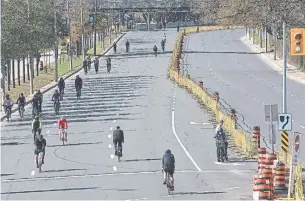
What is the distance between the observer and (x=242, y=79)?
76.3 m

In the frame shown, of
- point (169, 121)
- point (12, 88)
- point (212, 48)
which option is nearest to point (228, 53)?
point (212, 48)

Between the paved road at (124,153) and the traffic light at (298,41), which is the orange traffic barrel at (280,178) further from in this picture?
the traffic light at (298,41)

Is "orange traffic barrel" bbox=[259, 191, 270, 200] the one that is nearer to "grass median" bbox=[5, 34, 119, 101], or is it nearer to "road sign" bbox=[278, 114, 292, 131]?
"road sign" bbox=[278, 114, 292, 131]

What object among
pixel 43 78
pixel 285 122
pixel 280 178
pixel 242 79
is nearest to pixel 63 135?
pixel 285 122

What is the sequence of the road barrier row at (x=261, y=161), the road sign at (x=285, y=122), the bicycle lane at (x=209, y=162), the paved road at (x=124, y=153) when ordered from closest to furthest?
the road barrier row at (x=261, y=161), the bicycle lane at (x=209, y=162), the paved road at (x=124, y=153), the road sign at (x=285, y=122)

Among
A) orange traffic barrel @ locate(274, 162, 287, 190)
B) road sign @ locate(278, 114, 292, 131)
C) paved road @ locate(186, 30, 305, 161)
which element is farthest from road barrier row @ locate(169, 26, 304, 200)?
paved road @ locate(186, 30, 305, 161)

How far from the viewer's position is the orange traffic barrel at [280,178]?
27661 millimetres

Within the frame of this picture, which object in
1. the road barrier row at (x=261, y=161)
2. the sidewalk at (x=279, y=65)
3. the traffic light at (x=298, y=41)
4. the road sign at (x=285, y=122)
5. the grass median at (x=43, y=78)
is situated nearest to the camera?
the road barrier row at (x=261, y=161)

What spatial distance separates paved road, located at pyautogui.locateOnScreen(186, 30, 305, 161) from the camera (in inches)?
2137

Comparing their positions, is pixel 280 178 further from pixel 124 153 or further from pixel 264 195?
pixel 124 153

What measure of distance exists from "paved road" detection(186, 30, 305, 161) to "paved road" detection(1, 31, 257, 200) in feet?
9.97

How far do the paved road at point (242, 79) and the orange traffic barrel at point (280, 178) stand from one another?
6.73 meters

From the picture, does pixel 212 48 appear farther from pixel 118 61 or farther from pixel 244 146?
pixel 244 146

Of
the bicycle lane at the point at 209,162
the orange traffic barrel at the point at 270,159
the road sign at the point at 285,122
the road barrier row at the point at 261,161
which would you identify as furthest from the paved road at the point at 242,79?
the orange traffic barrel at the point at 270,159
